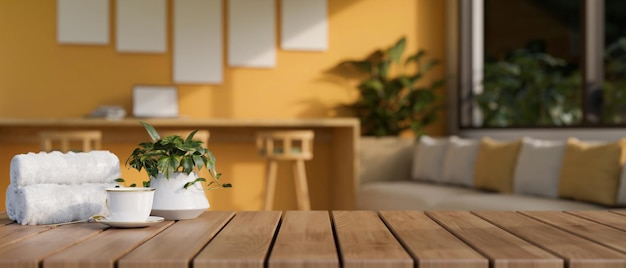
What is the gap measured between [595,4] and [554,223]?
3.51 meters

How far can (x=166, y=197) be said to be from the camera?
6.03 feet

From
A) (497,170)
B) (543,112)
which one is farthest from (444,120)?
(497,170)

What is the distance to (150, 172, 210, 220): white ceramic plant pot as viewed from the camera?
183 cm

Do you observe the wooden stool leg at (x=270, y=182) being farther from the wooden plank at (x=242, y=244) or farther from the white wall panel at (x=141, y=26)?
the wooden plank at (x=242, y=244)

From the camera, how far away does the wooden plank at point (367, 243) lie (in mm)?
1252

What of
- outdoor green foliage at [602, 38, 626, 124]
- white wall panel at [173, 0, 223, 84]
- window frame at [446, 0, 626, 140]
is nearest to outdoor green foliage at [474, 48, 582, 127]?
window frame at [446, 0, 626, 140]

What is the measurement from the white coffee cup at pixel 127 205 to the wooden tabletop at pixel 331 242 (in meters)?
0.03

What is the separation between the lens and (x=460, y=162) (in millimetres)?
5457

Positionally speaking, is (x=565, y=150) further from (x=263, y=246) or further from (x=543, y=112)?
(x=263, y=246)

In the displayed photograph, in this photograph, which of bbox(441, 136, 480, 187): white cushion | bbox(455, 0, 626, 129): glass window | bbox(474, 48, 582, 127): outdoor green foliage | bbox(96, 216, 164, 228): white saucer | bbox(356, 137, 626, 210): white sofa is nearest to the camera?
bbox(96, 216, 164, 228): white saucer

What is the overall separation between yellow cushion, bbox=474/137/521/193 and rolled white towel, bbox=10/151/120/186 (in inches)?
127

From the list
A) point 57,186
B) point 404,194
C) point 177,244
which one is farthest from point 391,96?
point 177,244

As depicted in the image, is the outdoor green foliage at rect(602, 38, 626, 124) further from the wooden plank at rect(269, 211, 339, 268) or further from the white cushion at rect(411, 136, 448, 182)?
the wooden plank at rect(269, 211, 339, 268)

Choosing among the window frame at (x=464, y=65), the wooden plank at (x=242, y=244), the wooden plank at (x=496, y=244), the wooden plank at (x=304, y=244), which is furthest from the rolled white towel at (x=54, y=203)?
the window frame at (x=464, y=65)
